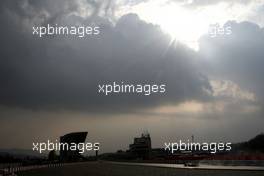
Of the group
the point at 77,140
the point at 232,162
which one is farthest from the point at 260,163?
the point at 77,140

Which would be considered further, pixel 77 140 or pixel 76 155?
pixel 76 155

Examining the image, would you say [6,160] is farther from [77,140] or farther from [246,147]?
[246,147]

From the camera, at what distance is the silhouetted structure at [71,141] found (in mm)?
165375

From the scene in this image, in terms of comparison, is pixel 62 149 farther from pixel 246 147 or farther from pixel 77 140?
pixel 246 147

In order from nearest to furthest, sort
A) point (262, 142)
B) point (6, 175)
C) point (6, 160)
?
point (6, 175) → point (6, 160) → point (262, 142)

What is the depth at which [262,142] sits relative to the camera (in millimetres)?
194500

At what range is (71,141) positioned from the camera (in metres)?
174

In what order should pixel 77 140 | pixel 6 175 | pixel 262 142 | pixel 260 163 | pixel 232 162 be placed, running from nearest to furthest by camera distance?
1. pixel 6 175
2. pixel 260 163
3. pixel 232 162
4. pixel 77 140
5. pixel 262 142

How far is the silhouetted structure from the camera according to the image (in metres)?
165

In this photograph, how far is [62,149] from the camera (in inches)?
7156

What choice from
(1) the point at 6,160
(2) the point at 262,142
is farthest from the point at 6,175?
(2) the point at 262,142

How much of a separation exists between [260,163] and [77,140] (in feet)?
371

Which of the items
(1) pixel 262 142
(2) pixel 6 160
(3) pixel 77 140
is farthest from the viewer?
(1) pixel 262 142

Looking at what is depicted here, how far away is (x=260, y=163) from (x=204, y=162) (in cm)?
2988
